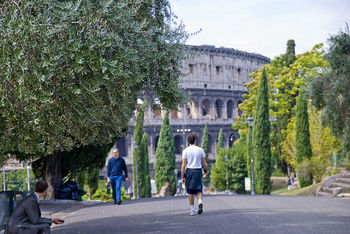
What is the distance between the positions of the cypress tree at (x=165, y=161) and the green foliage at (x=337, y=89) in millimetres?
32707

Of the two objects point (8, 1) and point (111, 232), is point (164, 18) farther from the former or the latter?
point (111, 232)

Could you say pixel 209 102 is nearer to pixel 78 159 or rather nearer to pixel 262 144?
pixel 262 144

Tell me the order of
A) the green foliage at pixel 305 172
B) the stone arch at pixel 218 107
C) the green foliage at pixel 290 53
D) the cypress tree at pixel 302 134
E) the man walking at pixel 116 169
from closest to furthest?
1. the man walking at pixel 116 169
2. the green foliage at pixel 305 172
3. the cypress tree at pixel 302 134
4. the green foliage at pixel 290 53
5. the stone arch at pixel 218 107

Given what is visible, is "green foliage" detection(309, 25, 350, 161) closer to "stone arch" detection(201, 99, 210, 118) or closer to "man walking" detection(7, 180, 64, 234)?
"man walking" detection(7, 180, 64, 234)

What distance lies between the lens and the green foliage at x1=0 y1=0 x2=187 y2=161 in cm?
681

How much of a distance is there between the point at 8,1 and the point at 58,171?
1092cm

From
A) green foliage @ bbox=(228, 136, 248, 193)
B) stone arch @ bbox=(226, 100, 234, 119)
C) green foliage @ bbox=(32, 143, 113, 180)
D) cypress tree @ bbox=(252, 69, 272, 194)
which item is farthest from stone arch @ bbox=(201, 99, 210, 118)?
green foliage @ bbox=(32, 143, 113, 180)

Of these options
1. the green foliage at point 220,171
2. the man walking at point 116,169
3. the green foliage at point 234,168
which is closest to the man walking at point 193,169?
the man walking at point 116,169

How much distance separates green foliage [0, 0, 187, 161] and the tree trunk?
29.9 ft

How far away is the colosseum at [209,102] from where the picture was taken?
66.6 metres

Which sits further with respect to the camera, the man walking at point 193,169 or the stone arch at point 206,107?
the stone arch at point 206,107

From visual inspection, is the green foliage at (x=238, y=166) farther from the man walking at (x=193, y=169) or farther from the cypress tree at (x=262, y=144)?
the man walking at (x=193, y=169)

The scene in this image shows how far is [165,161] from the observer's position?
5272 cm

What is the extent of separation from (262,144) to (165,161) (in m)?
19.9
